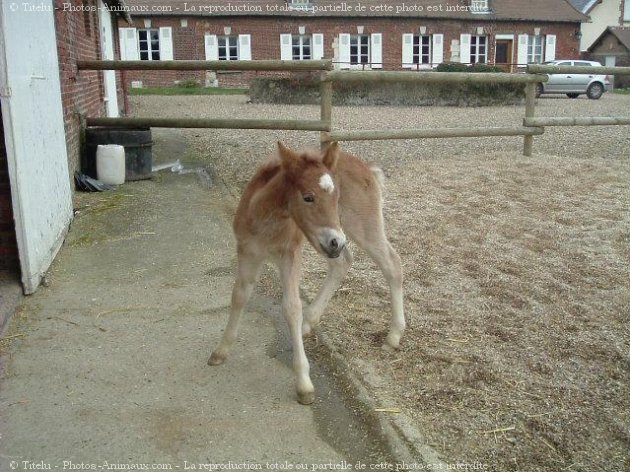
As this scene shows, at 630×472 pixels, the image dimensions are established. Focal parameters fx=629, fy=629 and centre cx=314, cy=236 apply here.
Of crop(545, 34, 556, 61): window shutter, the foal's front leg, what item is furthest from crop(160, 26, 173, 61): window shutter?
the foal's front leg

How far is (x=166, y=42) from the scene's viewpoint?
3381 cm

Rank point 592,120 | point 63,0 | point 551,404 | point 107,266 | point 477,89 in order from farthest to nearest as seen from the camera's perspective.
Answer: point 477,89 < point 592,120 < point 63,0 < point 107,266 < point 551,404

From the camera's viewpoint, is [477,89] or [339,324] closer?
[339,324]

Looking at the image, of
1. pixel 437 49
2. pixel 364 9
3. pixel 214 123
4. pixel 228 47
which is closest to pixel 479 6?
pixel 437 49

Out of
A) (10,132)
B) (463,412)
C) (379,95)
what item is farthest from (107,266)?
(379,95)

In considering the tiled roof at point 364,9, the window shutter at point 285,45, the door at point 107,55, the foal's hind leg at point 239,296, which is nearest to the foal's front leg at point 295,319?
the foal's hind leg at point 239,296

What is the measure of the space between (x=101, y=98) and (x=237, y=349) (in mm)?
8961

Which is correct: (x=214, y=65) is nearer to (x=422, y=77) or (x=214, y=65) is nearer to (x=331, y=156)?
(x=422, y=77)

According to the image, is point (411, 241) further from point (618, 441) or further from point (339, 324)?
point (618, 441)

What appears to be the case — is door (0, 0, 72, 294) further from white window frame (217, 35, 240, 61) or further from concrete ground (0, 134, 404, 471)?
white window frame (217, 35, 240, 61)

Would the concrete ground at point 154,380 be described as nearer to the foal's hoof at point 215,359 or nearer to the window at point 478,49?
the foal's hoof at point 215,359

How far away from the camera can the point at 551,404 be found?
117 inches

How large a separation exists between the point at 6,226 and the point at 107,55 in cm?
1045

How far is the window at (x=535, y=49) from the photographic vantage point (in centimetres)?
3838
